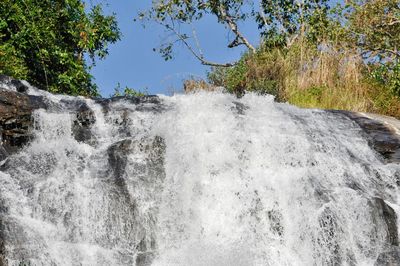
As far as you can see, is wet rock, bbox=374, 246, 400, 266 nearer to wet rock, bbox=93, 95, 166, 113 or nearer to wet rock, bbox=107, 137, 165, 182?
wet rock, bbox=107, 137, 165, 182

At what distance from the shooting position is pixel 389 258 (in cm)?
632

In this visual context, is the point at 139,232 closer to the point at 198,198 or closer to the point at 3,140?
the point at 198,198

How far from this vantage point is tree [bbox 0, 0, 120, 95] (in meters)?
14.5

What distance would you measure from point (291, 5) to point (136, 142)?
14289 millimetres

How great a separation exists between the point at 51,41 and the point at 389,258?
456 inches

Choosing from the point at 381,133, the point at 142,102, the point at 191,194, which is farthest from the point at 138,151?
the point at 381,133

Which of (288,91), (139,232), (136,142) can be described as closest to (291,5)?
(288,91)

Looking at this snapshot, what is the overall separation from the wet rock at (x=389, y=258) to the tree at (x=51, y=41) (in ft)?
29.7

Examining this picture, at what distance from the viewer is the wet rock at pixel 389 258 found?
6.25 metres

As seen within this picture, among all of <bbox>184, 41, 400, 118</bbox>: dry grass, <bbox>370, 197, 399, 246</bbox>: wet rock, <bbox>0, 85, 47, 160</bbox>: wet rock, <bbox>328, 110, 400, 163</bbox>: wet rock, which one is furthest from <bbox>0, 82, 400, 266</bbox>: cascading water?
<bbox>184, 41, 400, 118</bbox>: dry grass

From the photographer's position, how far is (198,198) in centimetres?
710

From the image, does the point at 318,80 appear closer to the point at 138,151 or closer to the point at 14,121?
the point at 138,151

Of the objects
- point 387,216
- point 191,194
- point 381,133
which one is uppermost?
point 381,133

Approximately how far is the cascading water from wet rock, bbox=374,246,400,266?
2 centimetres
